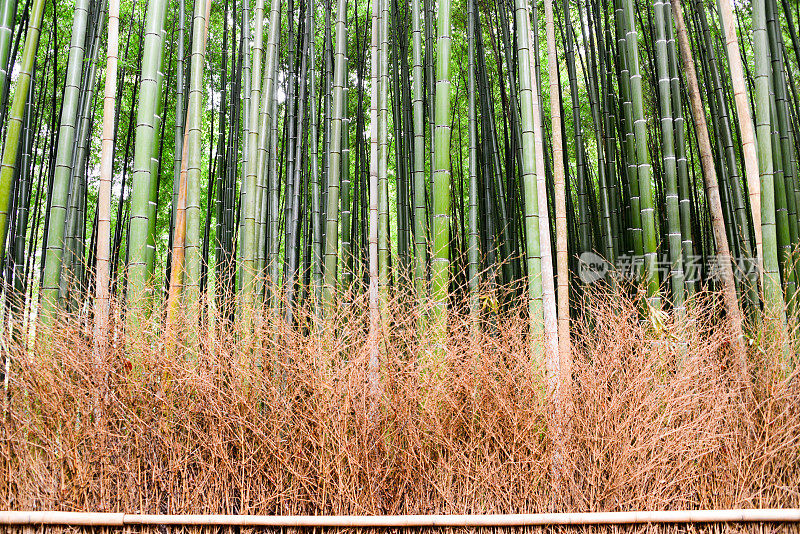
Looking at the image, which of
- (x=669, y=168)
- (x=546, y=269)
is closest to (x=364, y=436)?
(x=546, y=269)

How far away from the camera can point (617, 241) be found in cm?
390

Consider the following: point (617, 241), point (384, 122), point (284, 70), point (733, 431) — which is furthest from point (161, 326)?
point (284, 70)

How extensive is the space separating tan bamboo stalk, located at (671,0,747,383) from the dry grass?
20cm

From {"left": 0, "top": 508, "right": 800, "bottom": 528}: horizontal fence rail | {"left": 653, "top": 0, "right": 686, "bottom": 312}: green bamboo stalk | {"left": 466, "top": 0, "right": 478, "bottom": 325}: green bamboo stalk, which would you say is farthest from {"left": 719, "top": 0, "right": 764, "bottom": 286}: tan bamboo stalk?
{"left": 466, "top": 0, "right": 478, "bottom": 325}: green bamboo stalk

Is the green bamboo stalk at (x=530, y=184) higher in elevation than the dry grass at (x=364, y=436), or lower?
higher

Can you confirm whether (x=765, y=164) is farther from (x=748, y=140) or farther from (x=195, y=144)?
(x=195, y=144)

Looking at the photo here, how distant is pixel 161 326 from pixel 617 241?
9.71 feet

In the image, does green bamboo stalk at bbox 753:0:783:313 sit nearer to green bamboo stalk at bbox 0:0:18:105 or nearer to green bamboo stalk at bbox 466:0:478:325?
green bamboo stalk at bbox 466:0:478:325

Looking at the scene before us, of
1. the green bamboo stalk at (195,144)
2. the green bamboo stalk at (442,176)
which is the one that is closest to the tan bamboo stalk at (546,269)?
the green bamboo stalk at (442,176)

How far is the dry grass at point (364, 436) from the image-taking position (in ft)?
6.98

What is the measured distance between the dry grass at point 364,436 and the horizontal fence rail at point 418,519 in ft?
0.29

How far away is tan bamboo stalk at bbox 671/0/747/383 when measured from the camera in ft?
7.84

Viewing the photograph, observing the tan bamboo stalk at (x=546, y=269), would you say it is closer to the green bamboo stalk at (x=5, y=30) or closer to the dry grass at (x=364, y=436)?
the dry grass at (x=364, y=436)

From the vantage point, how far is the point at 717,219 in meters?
2.81
